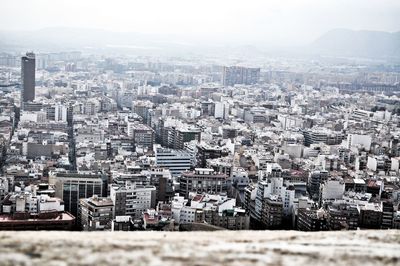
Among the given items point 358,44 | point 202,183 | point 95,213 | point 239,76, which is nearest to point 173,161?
point 202,183

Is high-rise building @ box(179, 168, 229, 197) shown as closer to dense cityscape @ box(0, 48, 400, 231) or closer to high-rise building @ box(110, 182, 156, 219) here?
dense cityscape @ box(0, 48, 400, 231)

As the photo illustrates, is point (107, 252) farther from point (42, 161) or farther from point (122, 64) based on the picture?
point (122, 64)

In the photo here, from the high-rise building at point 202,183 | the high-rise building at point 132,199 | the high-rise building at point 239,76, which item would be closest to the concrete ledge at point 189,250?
the high-rise building at point 132,199

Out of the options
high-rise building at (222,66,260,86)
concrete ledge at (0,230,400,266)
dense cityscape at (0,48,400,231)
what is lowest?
dense cityscape at (0,48,400,231)

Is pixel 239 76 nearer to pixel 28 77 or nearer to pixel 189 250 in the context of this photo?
pixel 28 77

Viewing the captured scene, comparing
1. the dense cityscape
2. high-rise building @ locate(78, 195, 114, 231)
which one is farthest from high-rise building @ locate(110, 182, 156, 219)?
high-rise building @ locate(78, 195, 114, 231)
